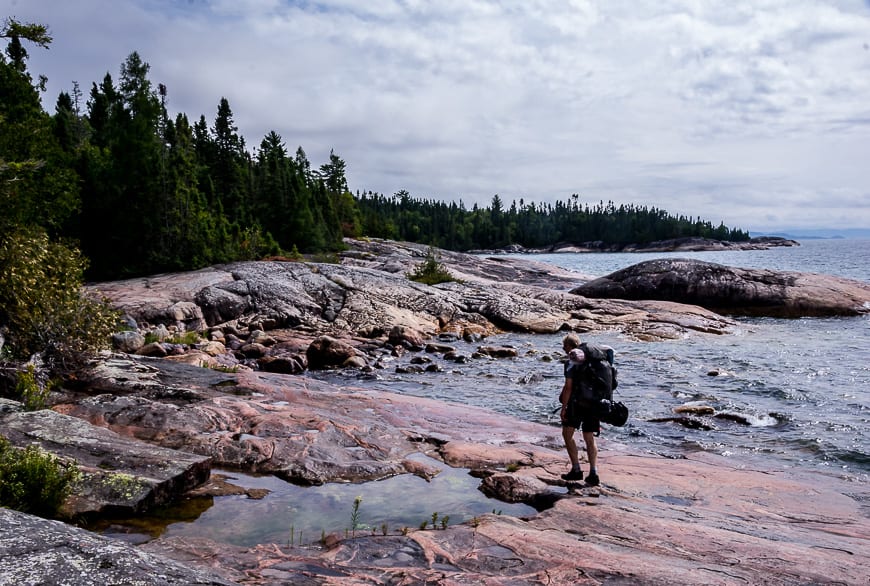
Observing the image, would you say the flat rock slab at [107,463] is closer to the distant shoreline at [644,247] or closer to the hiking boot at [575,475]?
the hiking boot at [575,475]

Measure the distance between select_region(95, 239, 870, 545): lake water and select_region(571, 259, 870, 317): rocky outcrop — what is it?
Answer: 6.45 metres

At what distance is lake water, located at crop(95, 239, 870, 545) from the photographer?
752cm

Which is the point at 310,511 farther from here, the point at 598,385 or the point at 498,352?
the point at 498,352

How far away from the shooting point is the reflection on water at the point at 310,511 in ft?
22.1

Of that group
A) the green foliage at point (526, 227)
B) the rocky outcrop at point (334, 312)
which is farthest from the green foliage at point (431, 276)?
the green foliage at point (526, 227)

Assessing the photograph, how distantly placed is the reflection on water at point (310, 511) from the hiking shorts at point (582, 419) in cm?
155

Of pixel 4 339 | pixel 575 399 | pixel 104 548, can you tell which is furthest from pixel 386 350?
pixel 104 548

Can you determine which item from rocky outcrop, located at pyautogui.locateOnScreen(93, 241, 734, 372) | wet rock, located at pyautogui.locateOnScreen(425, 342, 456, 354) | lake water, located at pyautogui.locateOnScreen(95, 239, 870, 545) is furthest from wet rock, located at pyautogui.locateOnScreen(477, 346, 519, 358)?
rocky outcrop, located at pyautogui.locateOnScreen(93, 241, 734, 372)

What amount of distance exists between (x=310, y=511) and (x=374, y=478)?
5.03 ft

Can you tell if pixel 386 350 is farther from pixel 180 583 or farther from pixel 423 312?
pixel 180 583

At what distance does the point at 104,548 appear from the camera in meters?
4.41

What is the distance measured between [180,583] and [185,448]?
18.2ft

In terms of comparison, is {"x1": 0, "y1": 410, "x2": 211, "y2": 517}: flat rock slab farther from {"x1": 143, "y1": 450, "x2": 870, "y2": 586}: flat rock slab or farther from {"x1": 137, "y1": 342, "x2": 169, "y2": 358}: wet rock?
{"x1": 137, "y1": 342, "x2": 169, "y2": 358}: wet rock

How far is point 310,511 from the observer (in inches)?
299
